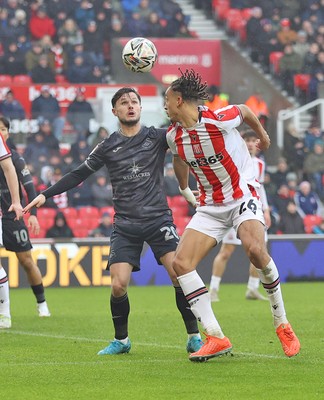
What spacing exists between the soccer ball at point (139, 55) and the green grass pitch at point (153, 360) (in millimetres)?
2599

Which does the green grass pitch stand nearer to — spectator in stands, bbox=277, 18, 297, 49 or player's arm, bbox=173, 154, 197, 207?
player's arm, bbox=173, 154, 197, 207

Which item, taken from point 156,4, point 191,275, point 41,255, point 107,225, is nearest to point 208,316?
point 191,275

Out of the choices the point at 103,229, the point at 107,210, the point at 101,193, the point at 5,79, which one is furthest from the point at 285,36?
the point at 103,229

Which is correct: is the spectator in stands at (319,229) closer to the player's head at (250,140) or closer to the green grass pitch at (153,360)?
the green grass pitch at (153,360)

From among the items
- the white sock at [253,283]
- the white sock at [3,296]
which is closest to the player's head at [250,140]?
the white sock at [253,283]

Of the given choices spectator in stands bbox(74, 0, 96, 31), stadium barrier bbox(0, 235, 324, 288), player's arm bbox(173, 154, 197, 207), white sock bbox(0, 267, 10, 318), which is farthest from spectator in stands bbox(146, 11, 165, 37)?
player's arm bbox(173, 154, 197, 207)

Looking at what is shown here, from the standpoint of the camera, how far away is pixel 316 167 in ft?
81.7

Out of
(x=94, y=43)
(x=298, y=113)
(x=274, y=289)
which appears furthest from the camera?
(x=94, y=43)

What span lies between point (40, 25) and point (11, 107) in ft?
16.4

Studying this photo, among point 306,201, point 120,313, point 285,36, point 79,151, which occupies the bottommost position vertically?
point 306,201

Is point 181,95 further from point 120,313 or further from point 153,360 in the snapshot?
point 153,360

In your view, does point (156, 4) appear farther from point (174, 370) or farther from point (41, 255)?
point (174, 370)

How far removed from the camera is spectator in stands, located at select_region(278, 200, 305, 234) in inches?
872

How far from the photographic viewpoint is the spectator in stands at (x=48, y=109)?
23719mm
